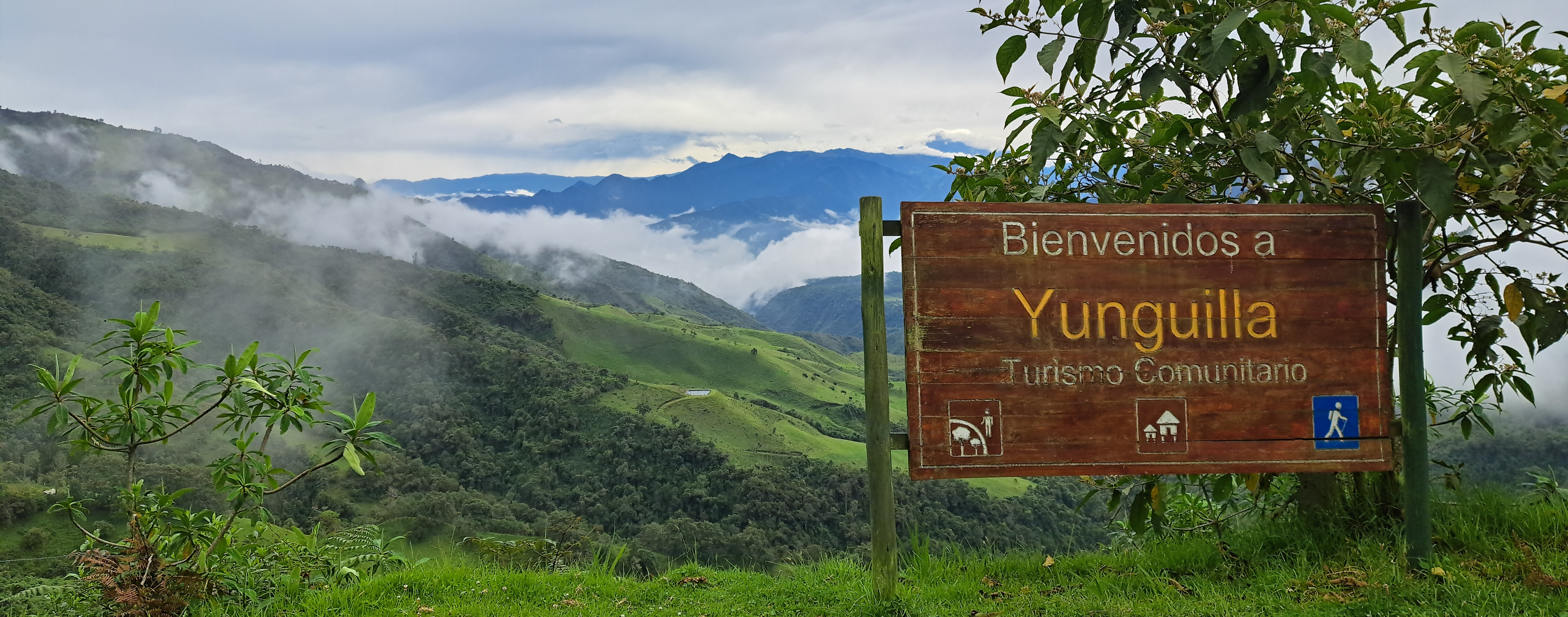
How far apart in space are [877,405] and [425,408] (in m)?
104

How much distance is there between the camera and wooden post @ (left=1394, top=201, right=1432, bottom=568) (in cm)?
402

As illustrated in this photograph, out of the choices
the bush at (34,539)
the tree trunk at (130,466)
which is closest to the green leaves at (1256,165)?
the tree trunk at (130,466)

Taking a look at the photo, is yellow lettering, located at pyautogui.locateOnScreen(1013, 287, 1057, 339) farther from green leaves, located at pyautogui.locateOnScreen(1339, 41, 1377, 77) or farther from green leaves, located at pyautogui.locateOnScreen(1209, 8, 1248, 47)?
green leaves, located at pyautogui.locateOnScreen(1339, 41, 1377, 77)

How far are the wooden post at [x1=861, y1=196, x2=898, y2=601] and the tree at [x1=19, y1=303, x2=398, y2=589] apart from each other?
2270 millimetres

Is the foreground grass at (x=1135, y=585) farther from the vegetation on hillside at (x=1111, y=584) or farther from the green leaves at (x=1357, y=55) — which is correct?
the green leaves at (x=1357, y=55)

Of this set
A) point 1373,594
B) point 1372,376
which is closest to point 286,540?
point 1373,594

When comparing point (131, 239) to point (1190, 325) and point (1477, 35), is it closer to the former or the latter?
point (1190, 325)

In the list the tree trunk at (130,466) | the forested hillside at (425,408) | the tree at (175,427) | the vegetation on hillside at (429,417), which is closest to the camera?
the tree at (175,427)

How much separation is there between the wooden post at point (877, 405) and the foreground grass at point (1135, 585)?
22 cm

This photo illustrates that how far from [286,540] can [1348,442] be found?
5507mm

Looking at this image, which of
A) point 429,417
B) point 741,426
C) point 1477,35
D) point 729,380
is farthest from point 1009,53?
point 729,380

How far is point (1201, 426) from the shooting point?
158 inches

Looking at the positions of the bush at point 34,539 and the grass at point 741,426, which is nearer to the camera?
the bush at point 34,539

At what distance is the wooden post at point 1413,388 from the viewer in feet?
13.2
